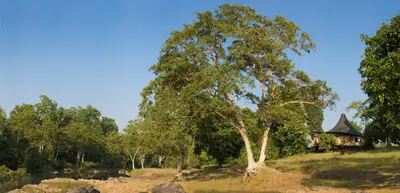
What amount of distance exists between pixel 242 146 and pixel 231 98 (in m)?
32.5

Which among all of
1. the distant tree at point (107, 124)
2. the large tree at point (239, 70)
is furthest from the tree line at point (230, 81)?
the distant tree at point (107, 124)

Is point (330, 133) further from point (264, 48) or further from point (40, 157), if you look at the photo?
point (40, 157)

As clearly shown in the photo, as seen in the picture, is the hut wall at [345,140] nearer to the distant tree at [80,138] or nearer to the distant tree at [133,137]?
the distant tree at [133,137]

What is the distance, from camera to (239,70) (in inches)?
1070

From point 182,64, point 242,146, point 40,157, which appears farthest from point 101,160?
point 182,64

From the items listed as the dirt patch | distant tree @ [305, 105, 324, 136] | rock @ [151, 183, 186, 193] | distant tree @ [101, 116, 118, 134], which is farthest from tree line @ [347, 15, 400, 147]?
distant tree @ [101, 116, 118, 134]

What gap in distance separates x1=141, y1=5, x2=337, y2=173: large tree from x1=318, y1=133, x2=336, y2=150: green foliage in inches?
1155

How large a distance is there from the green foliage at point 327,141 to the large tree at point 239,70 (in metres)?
29.3

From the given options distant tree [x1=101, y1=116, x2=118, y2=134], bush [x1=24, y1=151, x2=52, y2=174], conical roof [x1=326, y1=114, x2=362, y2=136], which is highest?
distant tree [x1=101, y1=116, x2=118, y2=134]

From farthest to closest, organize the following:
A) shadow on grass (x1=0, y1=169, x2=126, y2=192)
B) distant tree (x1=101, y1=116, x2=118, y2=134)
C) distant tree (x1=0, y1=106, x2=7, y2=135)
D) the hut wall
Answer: distant tree (x1=101, y1=116, x2=118, y2=134), distant tree (x1=0, y1=106, x2=7, y2=135), the hut wall, shadow on grass (x1=0, y1=169, x2=126, y2=192)

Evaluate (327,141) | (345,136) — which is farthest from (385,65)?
(345,136)

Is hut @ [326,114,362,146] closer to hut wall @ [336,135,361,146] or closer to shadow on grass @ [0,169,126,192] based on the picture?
hut wall @ [336,135,361,146]

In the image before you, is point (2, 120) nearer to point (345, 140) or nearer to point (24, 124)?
point (24, 124)

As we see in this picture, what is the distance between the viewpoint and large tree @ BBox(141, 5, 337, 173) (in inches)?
1057
